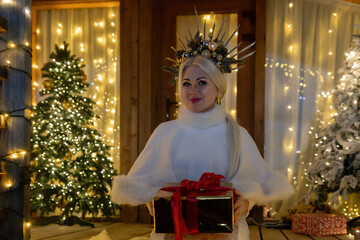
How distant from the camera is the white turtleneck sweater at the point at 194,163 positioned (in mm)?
1680

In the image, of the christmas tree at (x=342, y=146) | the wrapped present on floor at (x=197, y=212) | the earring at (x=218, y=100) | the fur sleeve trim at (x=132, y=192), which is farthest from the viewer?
the christmas tree at (x=342, y=146)

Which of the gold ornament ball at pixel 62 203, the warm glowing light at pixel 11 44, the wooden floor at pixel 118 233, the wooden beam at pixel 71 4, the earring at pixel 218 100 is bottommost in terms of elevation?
the wooden floor at pixel 118 233

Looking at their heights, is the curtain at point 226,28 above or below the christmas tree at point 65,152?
above

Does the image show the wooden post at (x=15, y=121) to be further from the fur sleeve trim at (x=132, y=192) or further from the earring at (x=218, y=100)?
the earring at (x=218, y=100)

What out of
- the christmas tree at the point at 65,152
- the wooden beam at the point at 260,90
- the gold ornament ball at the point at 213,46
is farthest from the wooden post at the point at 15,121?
the wooden beam at the point at 260,90

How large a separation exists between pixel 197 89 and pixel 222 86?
138 millimetres

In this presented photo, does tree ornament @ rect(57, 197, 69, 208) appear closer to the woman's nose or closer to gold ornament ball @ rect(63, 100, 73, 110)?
gold ornament ball @ rect(63, 100, 73, 110)

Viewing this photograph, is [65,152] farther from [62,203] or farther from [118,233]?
[118,233]

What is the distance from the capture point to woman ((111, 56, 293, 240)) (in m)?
1.72

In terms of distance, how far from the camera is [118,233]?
11.7 feet

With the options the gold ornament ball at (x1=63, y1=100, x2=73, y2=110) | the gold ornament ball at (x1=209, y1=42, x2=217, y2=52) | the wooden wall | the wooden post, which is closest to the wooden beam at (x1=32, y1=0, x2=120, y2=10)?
the wooden wall

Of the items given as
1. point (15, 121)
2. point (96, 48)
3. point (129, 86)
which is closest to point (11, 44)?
point (15, 121)

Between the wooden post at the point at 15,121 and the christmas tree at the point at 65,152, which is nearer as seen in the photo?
the wooden post at the point at 15,121

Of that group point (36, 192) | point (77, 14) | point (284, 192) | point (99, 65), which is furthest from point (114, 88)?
point (284, 192)
